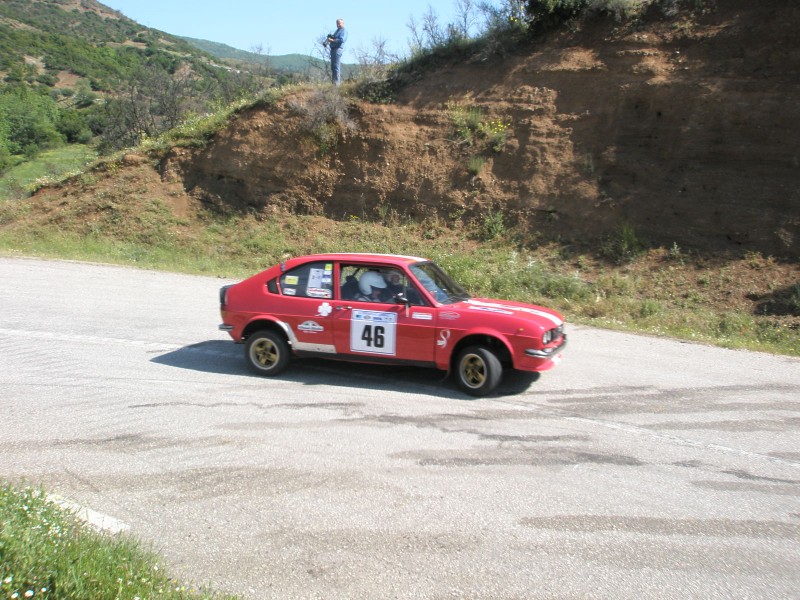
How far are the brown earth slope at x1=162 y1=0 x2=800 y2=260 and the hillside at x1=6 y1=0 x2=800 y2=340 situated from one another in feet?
0.13

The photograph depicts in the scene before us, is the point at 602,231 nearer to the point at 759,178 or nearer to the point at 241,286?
the point at 759,178

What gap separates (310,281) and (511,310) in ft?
7.82

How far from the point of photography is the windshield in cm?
813

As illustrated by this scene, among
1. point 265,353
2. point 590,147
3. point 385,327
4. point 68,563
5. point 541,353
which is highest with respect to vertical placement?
point 590,147

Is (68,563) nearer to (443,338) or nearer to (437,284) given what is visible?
(443,338)

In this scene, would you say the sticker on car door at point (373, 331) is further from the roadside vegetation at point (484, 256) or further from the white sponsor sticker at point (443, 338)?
the roadside vegetation at point (484, 256)

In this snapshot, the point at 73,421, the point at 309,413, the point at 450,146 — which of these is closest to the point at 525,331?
the point at 309,413

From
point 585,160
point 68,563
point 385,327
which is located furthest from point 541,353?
point 585,160

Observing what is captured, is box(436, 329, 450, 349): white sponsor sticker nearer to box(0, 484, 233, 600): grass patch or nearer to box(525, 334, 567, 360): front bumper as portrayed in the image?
box(525, 334, 567, 360): front bumper

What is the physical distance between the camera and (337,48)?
22969 millimetres

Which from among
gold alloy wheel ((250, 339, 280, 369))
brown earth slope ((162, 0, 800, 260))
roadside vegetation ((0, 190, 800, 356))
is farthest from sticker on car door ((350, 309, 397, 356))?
brown earth slope ((162, 0, 800, 260))

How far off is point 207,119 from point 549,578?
76.8 feet

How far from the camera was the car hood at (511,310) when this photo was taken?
25.5ft

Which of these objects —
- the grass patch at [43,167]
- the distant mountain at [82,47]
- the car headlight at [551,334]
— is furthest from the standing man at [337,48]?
the distant mountain at [82,47]
